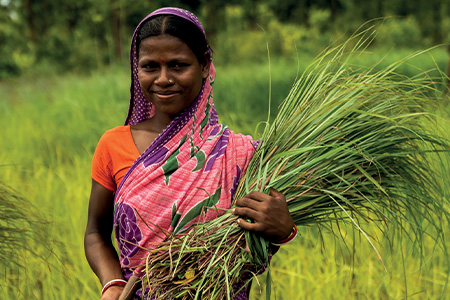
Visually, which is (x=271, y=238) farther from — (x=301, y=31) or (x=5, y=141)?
(x=301, y=31)

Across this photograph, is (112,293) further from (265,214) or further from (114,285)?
(265,214)

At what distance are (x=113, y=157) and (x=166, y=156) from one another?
0.61 feet

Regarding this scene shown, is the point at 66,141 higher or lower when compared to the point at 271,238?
higher

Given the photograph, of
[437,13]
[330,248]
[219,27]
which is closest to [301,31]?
[219,27]

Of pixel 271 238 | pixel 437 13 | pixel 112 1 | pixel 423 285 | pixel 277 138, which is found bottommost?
pixel 423 285

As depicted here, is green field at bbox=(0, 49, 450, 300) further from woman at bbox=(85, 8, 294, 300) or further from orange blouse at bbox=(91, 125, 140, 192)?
orange blouse at bbox=(91, 125, 140, 192)

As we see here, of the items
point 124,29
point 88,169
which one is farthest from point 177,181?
point 124,29

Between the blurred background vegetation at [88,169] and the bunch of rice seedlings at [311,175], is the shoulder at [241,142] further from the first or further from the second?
the blurred background vegetation at [88,169]

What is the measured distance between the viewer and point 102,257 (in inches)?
63.3

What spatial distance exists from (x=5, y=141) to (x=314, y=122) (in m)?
4.13

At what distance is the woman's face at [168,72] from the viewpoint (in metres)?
1.48

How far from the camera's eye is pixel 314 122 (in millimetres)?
1558

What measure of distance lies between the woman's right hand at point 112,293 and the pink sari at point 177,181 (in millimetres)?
64

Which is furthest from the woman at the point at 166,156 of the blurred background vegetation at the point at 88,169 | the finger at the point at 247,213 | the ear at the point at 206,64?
the blurred background vegetation at the point at 88,169
